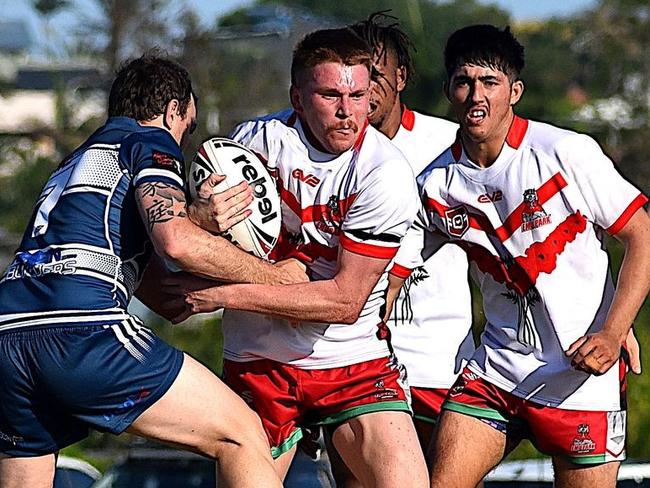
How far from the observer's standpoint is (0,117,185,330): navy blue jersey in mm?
4684

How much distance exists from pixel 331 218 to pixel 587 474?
1516 mm

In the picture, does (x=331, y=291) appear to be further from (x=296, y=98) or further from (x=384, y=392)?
(x=296, y=98)

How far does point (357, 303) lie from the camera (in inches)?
199

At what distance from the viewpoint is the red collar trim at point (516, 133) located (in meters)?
5.39

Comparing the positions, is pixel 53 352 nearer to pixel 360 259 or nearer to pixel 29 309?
pixel 29 309

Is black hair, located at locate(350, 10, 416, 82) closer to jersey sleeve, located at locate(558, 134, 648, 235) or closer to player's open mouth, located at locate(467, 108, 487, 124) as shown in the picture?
player's open mouth, located at locate(467, 108, 487, 124)

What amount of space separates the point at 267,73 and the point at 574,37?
23866 millimetres

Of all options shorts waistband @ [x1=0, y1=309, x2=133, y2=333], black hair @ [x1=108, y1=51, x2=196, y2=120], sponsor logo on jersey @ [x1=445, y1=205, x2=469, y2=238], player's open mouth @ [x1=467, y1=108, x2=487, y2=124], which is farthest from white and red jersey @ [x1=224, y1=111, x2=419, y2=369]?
shorts waistband @ [x1=0, y1=309, x2=133, y2=333]

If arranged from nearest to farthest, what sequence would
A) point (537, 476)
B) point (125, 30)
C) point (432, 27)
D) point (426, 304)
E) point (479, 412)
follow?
point (479, 412) < point (426, 304) < point (537, 476) < point (125, 30) < point (432, 27)

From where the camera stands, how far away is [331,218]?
5.18 m

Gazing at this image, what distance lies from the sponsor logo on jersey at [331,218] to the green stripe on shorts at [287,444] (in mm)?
865

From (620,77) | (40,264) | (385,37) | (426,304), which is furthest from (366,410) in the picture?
(620,77)

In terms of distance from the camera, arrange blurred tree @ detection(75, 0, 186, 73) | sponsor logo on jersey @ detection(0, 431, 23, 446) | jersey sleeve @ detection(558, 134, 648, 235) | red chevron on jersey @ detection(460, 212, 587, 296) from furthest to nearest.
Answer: blurred tree @ detection(75, 0, 186, 73) < red chevron on jersey @ detection(460, 212, 587, 296) < jersey sleeve @ detection(558, 134, 648, 235) < sponsor logo on jersey @ detection(0, 431, 23, 446)

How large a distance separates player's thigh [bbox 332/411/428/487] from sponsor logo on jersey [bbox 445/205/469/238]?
Result: 0.81 m
